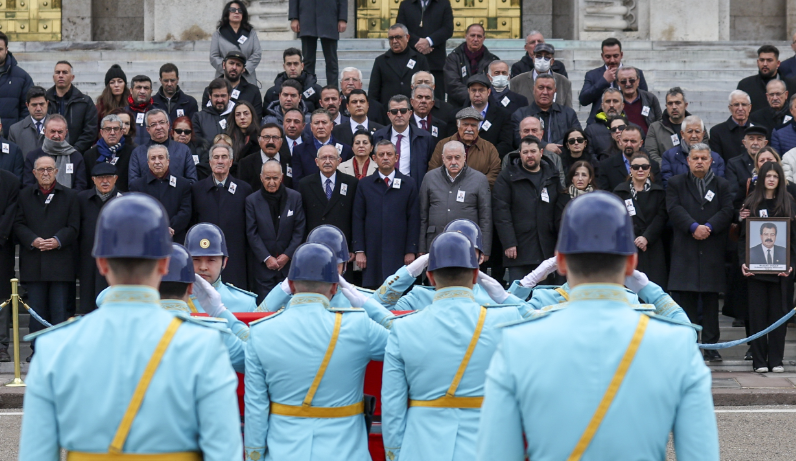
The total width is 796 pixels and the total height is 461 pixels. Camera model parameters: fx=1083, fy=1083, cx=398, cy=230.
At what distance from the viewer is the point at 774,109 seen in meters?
13.2

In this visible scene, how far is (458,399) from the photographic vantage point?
17.3 ft

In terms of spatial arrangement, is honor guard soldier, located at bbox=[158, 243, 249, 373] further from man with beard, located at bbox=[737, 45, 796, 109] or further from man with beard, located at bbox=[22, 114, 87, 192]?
man with beard, located at bbox=[737, 45, 796, 109]

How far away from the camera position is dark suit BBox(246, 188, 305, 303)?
37.2ft

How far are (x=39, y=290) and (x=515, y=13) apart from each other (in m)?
13.5

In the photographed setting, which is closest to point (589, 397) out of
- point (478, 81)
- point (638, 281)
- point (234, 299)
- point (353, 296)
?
point (638, 281)

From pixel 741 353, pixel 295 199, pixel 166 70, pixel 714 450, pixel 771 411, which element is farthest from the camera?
pixel 166 70

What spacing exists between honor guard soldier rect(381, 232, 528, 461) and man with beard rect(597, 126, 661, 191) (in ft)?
22.8

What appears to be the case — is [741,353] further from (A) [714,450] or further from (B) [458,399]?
(A) [714,450]

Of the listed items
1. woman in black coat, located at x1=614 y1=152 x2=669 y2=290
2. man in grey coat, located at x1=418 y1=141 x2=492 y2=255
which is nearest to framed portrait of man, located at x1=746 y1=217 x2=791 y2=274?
woman in black coat, located at x1=614 y1=152 x2=669 y2=290

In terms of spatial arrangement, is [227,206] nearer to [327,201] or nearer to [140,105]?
[327,201]

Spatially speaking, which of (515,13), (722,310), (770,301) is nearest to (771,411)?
(770,301)

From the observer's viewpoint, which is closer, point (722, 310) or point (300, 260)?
point (300, 260)

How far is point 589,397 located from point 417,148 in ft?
30.2

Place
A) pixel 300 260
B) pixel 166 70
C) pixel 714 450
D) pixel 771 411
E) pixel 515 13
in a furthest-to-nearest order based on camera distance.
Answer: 1. pixel 515 13
2. pixel 166 70
3. pixel 771 411
4. pixel 300 260
5. pixel 714 450
